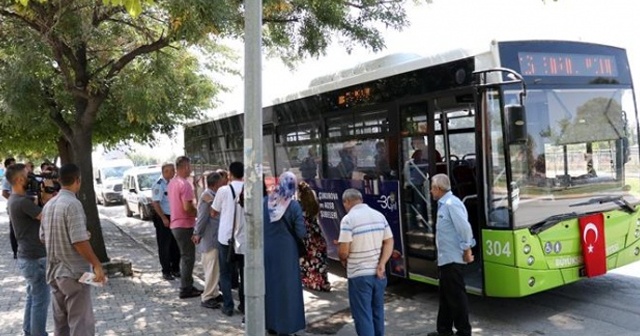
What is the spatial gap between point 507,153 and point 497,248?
98cm

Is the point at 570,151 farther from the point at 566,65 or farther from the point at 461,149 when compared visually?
the point at 461,149

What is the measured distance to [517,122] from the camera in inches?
224

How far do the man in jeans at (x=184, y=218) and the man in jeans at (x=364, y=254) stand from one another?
3.24 metres

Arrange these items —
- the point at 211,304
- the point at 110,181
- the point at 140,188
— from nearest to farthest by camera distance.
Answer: the point at 211,304
the point at 140,188
the point at 110,181

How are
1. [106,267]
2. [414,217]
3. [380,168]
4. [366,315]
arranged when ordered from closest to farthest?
[366,315], [414,217], [380,168], [106,267]

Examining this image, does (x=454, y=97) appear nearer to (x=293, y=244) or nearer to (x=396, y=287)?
(x=293, y=244)

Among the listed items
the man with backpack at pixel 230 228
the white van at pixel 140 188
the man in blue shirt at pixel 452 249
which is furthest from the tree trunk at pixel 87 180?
the white van at pixel 140 188

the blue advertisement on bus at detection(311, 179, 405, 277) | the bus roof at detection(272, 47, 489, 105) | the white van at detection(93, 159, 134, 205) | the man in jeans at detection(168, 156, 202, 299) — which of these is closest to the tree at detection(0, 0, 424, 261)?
the bus roof at detection(272, 47, 489, 105)

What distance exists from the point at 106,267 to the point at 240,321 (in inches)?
150

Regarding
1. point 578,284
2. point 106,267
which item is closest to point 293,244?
point 578,284

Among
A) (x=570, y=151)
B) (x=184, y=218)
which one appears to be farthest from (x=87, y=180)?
(x=570, y=151)

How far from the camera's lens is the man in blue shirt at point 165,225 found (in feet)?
29.6

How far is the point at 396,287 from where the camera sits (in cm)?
835

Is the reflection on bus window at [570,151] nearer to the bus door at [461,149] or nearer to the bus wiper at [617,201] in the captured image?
the bus wiper at [617,201]
